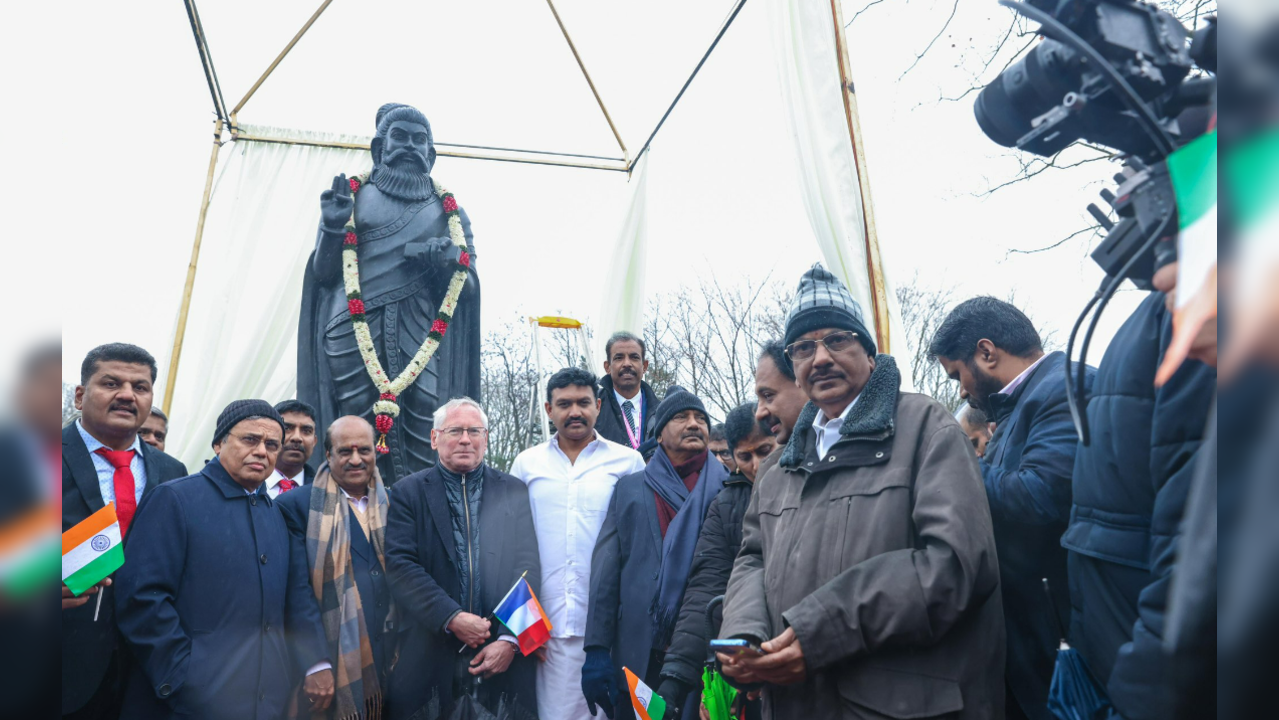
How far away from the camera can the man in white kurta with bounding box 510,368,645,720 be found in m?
3.37

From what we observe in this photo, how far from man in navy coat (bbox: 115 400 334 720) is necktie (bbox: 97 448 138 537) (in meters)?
0.18

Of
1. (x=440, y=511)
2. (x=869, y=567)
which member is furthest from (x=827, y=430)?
(x=440, y=511)

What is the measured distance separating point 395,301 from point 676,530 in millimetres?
2129

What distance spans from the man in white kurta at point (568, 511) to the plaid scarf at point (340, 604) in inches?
25.5

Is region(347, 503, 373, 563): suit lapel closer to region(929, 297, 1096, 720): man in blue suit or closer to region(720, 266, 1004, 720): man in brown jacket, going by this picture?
region(720, 266, 1004, 720): man in brown jacket

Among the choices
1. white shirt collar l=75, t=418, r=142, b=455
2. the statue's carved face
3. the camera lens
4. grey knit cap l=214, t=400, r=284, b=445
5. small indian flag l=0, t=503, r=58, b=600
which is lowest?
small indian flag l=0, t=503, r=58, b=600

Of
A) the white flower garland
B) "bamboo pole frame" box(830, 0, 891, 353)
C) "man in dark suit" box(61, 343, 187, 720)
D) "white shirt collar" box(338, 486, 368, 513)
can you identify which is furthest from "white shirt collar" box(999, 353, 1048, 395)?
the white flower garland

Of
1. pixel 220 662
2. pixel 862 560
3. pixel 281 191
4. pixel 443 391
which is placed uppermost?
pixel 281 191

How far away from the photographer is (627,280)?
6875 millimetres

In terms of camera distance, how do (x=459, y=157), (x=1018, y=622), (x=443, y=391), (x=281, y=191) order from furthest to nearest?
(x=459, y=157)
(x=281, y=191)
(x=443, y=391)
(x=1018, y=622)

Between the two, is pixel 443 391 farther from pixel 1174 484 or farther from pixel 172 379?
pixel 1174 484

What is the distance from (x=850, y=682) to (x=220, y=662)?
1870mm

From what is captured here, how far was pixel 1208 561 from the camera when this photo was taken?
2.87 ft

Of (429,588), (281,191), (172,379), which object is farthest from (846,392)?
(281,191)
